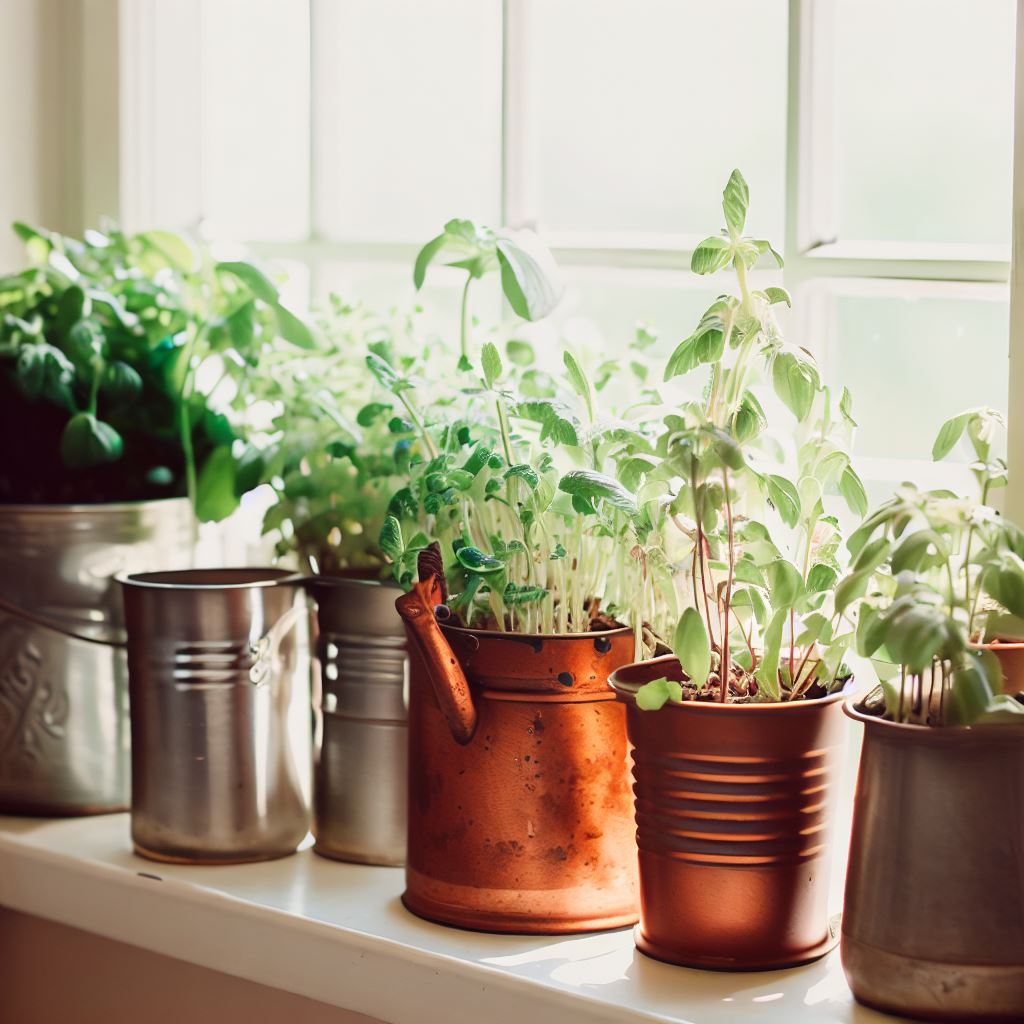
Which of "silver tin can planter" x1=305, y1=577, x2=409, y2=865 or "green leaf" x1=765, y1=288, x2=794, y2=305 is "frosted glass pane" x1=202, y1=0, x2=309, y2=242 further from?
"green leaf" x1=765, y1=288, x2=794, y2=305

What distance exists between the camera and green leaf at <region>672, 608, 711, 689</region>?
77 centimetres

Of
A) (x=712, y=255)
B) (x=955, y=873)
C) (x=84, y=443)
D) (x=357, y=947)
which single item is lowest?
(x=357, y=947)

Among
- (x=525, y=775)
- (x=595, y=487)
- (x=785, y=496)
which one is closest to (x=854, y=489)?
(x=785, y=496)

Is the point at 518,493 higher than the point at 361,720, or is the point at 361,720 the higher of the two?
the point at 518,493

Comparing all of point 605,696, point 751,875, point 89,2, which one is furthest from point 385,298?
point 751,875

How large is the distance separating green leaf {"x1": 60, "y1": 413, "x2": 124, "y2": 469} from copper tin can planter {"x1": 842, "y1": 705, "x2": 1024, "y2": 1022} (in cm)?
67

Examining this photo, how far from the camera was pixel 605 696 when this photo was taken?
34.6 inches

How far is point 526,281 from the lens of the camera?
99cm

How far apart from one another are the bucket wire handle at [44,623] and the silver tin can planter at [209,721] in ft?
0.25

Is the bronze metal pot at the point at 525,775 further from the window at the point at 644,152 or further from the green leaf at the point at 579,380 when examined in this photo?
the window at the point at 644,152

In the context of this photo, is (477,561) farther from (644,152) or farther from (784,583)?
(644,152)

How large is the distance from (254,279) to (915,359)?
0.52 metres

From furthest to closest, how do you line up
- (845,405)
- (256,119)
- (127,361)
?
1. (256,119)
2. (127,361)
3. (845,405)

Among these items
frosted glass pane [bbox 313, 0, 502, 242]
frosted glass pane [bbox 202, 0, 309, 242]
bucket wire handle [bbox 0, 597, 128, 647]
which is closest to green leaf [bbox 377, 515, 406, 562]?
bucket wire handle [bbox 0, 597, 128, 647]
